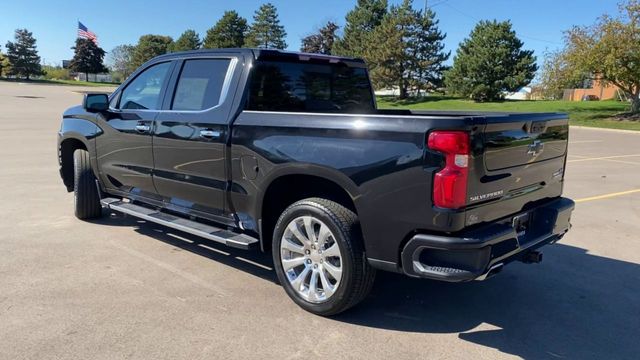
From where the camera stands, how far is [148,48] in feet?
343

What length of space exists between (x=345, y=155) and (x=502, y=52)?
157 feet

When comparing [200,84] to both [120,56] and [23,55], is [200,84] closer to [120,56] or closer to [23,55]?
[23,55]

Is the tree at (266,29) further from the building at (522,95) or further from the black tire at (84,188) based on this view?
the black tire at (84,188)

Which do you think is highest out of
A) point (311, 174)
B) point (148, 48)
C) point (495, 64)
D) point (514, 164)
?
point (148, 48)

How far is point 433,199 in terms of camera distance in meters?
3.20

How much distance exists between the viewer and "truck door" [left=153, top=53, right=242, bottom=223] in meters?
4.46

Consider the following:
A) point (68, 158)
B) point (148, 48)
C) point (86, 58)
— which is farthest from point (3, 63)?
point (68, 158)

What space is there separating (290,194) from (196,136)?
98 centimetres

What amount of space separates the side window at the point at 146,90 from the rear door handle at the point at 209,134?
0.88 meters

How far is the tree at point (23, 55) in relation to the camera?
279 ft

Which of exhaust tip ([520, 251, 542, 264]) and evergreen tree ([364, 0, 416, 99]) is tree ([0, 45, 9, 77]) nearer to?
evergreen tree ([364, 0, 416, 99])

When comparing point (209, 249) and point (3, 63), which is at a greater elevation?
point (3, 63)

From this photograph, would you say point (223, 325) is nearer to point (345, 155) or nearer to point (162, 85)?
point (345, 155)

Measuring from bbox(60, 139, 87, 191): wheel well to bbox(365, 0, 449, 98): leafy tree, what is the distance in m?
47.8
